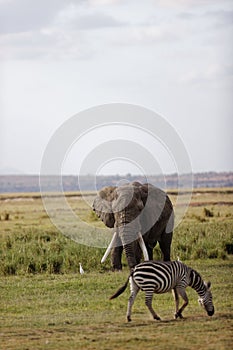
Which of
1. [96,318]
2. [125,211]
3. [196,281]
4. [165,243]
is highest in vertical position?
[125,211]

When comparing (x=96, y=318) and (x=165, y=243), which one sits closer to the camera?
(x=96, y=318)

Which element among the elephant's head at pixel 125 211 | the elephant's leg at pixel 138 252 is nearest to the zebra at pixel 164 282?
the elephant's head at pixel 125 211

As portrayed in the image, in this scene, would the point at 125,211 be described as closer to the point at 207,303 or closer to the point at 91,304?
the point at 91,304

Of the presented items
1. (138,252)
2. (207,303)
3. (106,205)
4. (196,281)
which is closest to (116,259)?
(138,252)

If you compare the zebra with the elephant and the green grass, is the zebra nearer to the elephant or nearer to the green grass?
the green grass

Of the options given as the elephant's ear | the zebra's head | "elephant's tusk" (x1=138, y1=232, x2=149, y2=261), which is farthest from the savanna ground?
the elephant's ear

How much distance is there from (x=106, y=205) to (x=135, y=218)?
1.01 m

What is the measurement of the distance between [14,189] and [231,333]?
393 feet

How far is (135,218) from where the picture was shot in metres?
16.0

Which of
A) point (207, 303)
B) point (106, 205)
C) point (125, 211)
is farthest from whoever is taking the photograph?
point (106, 205)

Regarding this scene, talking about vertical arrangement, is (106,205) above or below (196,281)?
above

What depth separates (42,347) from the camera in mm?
9797

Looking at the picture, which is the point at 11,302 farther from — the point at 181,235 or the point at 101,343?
the point at 181,235

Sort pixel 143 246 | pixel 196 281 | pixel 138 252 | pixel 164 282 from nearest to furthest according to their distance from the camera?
pixel 164 282
pixel 196 281
pixel 143 246
pixel 138 252
